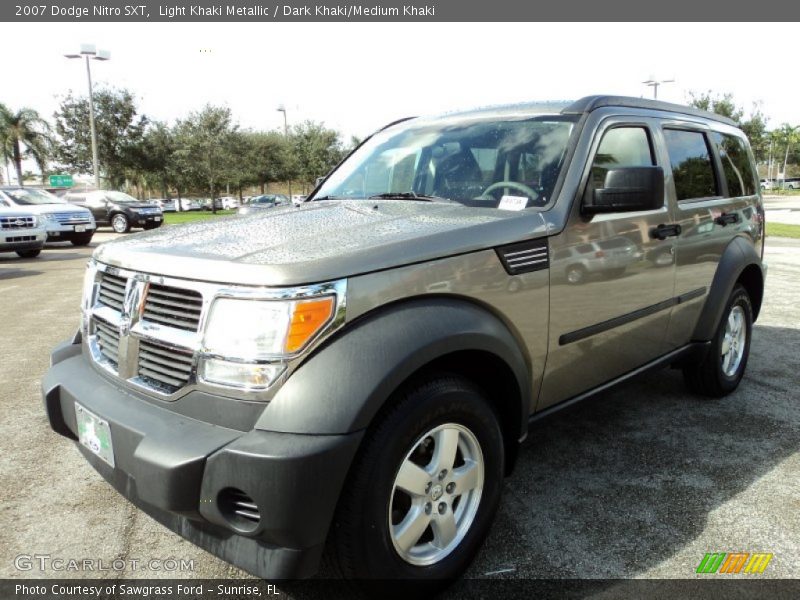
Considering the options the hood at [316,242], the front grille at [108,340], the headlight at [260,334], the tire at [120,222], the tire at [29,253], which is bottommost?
the tire at [29,253]

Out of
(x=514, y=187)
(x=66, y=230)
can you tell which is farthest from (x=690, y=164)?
(x=66, y=230)

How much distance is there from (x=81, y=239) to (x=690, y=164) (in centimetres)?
1700

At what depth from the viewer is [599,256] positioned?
278cm

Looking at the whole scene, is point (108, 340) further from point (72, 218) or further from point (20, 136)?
point (20, 136)

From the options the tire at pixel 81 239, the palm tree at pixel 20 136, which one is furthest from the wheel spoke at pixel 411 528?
the palm tree at pixel 20 136

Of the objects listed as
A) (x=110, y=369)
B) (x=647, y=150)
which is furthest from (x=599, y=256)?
(x=110, y=369)

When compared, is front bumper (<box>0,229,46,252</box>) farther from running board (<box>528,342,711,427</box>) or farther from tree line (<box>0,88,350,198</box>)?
tree line (<box>0,88,350,198</box>)

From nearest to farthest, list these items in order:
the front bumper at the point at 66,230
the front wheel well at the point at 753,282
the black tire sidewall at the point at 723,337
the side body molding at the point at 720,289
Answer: the side body molding at the point at 720,289, the black tire sidewall at the point at 723,337, the front wheel well at the point at 753,282, the front bumper at the point at 66,230

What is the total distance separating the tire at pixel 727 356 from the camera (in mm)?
4016

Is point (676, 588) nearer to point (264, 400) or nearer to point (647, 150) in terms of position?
point (264, 400)

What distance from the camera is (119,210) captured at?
65.7 ft

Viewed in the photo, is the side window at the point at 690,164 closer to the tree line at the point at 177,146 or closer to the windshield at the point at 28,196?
the windshield at the point at 28,196

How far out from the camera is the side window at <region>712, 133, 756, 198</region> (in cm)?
414

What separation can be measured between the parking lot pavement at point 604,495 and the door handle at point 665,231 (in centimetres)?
90
